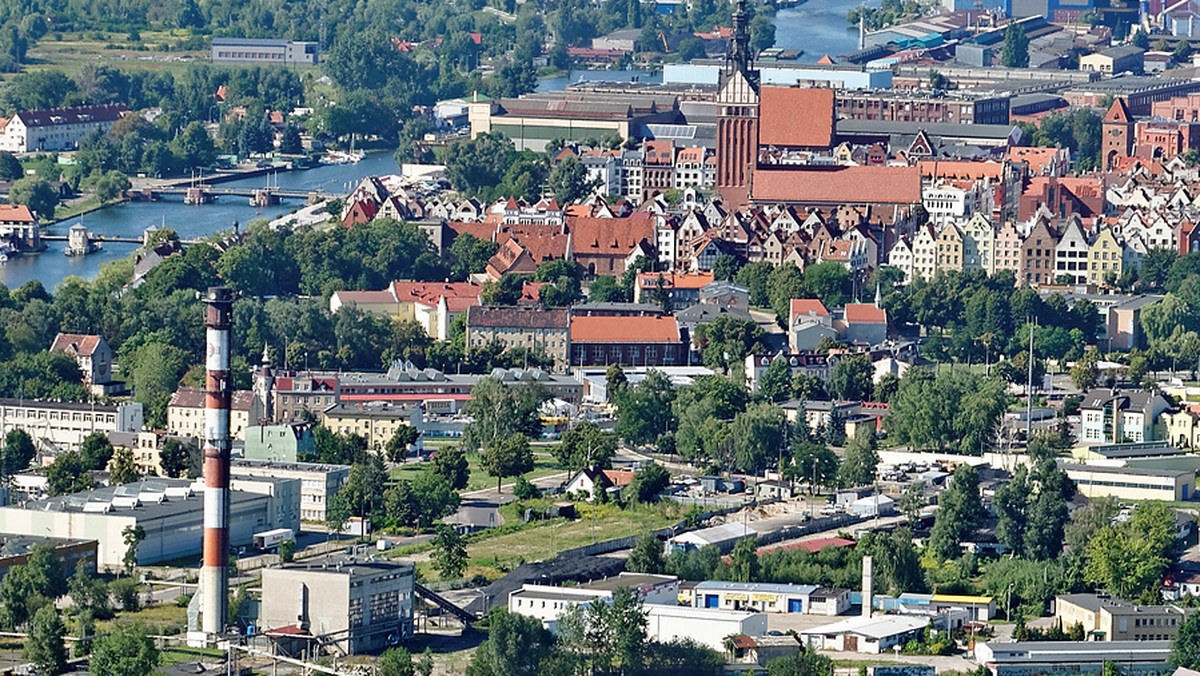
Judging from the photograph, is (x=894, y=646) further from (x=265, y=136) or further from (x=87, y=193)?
(x=265, y=136)

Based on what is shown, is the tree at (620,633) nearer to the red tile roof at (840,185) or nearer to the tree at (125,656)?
the tree at (125,656)

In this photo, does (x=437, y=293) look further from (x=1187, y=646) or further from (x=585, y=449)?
(x=1187, y=646)

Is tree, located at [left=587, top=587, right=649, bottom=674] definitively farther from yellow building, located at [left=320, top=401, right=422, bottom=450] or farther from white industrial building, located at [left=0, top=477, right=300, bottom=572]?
yellow building, located at [left=320, top=401, right=422, bottom=450]

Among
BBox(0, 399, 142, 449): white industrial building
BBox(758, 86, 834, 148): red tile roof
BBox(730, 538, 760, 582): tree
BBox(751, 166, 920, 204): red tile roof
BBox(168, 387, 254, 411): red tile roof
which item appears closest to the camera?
BBox(730, 538, 760, 582): tree

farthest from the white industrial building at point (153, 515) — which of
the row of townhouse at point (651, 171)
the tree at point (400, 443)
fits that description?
the row of townhouse at point (651, 171)

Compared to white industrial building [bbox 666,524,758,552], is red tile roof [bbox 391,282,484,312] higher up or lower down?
higher up

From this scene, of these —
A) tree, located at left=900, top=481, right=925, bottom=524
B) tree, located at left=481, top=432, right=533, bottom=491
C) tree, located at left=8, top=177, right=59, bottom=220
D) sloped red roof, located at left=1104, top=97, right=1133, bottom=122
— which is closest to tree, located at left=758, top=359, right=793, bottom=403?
tree, located at left=481, top=432, right=533, bottom=491

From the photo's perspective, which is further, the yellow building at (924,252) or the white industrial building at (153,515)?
the yellow building at (924,252)

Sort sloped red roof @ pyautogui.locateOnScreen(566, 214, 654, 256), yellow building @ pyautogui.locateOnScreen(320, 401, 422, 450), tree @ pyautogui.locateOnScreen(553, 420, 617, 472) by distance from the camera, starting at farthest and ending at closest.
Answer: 1. sloped red roof @ pyautogui.locateOnScreen(566, 214, 654, 256)
2. yellow building @ pyautogui.locateOnScreen(320, 401, 422, 450)
3. tree @ pyautogui.locateOnScreen(553, 420, 617, 472)
